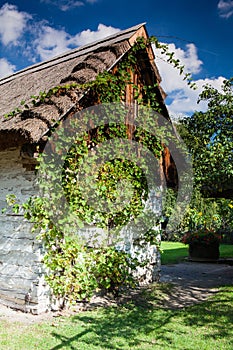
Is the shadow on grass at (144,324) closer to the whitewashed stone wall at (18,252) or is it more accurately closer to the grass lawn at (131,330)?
the grass lawn at (131,330)

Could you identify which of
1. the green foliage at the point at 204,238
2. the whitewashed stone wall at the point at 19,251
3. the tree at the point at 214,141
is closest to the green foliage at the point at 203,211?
the tree at the point at 214,141

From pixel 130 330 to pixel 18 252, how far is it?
6.18ft

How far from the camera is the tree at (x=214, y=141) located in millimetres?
6285

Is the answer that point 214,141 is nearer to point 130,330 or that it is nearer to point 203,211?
point 203,211

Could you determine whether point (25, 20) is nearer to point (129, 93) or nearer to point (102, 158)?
point (129, 93)

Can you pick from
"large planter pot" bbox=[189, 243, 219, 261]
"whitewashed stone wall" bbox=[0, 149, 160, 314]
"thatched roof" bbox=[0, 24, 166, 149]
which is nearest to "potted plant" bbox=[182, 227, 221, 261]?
"large planter pot" bbox=[189, 243, 219, 261]

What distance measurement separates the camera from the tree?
629 cm

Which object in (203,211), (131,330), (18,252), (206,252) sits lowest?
(131,330)

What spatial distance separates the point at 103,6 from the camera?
718 cm

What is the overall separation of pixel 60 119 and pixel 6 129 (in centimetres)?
76

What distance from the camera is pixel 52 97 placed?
4.51 meters

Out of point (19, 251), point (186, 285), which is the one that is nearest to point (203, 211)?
point (186, 285)

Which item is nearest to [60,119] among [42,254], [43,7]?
[42,254]

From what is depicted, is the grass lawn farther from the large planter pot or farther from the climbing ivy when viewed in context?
the large planter pot
